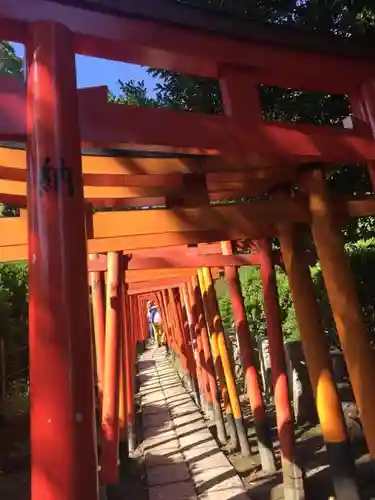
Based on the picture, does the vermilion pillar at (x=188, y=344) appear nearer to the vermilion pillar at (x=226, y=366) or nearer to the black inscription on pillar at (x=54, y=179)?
the vermilion pillar at (x=226, y=366)

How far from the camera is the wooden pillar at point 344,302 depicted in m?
2.87

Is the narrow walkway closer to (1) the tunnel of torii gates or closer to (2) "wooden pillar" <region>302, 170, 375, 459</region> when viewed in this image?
(1) the tunnel of torii gates

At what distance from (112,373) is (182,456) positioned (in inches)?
103

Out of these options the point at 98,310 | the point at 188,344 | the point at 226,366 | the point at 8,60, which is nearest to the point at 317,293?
the point at 226,366

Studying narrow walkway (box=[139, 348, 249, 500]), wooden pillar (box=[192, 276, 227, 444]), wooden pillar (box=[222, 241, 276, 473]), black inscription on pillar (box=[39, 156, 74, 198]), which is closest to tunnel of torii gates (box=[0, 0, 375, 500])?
black inscription on pillar (box=[39, 156, 74, 198])

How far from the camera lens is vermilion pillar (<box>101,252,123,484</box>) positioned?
4.98m

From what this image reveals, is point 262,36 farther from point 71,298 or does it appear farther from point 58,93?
point 71,298

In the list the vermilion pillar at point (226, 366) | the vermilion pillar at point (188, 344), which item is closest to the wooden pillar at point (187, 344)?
the vermilion pillar at point (188, 344)

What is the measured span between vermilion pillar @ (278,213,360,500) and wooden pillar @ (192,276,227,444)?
4.84 meters

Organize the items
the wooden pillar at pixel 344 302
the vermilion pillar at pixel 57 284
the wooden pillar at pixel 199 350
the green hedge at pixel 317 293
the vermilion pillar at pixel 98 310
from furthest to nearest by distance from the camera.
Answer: the wooden pillar at pixel 199 350
the green hedge at pixel 317 293
the vermilion pillar at pixel 98 310
the wooden pillar at pixel 344 302
the vermilion pillar at pixel 57 284

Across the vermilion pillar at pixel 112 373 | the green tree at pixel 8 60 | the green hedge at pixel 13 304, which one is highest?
the green tree at pixel 8 60

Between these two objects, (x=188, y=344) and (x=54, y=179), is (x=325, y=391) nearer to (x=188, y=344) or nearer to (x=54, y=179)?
(x=54, y=179)

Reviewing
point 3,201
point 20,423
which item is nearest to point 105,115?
point 3,201

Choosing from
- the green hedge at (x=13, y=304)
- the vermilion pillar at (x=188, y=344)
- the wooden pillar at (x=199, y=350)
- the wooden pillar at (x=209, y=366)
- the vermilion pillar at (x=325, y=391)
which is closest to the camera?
the vermilion pillar at (x=325, y=391)
